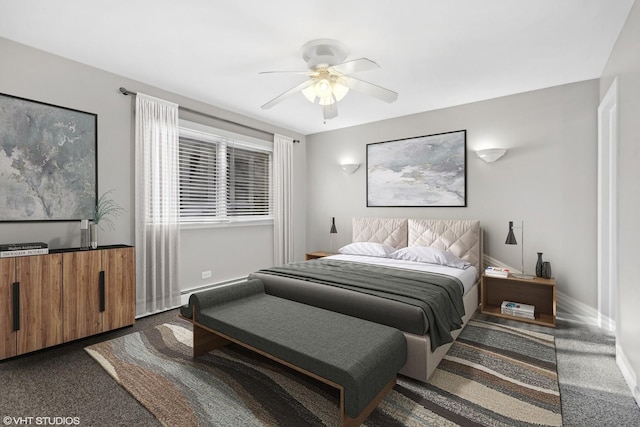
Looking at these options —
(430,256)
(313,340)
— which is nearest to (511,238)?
(430,256)

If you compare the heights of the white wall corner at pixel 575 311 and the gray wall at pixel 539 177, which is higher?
the gray wall at pixel 539 177

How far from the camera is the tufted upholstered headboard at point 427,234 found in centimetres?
381

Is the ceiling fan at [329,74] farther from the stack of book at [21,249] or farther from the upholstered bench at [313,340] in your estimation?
the stack of book at [21,249]

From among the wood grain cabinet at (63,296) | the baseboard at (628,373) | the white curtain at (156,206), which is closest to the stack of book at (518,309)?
the baseboard at (628,373)

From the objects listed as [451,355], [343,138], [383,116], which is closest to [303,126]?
[343,138]

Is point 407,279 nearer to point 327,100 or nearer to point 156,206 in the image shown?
point 327,100

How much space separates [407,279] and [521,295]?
5.69 feet

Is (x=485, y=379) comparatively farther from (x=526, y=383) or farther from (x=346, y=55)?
(x=346, y=55)

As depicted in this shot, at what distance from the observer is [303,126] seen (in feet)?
16.9

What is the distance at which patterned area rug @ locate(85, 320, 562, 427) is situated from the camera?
1.76m

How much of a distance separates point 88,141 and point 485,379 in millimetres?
4026

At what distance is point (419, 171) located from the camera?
4.40 m

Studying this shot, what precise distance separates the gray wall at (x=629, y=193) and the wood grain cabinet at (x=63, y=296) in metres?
4.04

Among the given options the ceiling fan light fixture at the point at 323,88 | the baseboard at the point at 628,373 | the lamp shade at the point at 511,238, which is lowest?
the baseboard at the point at 628,373
